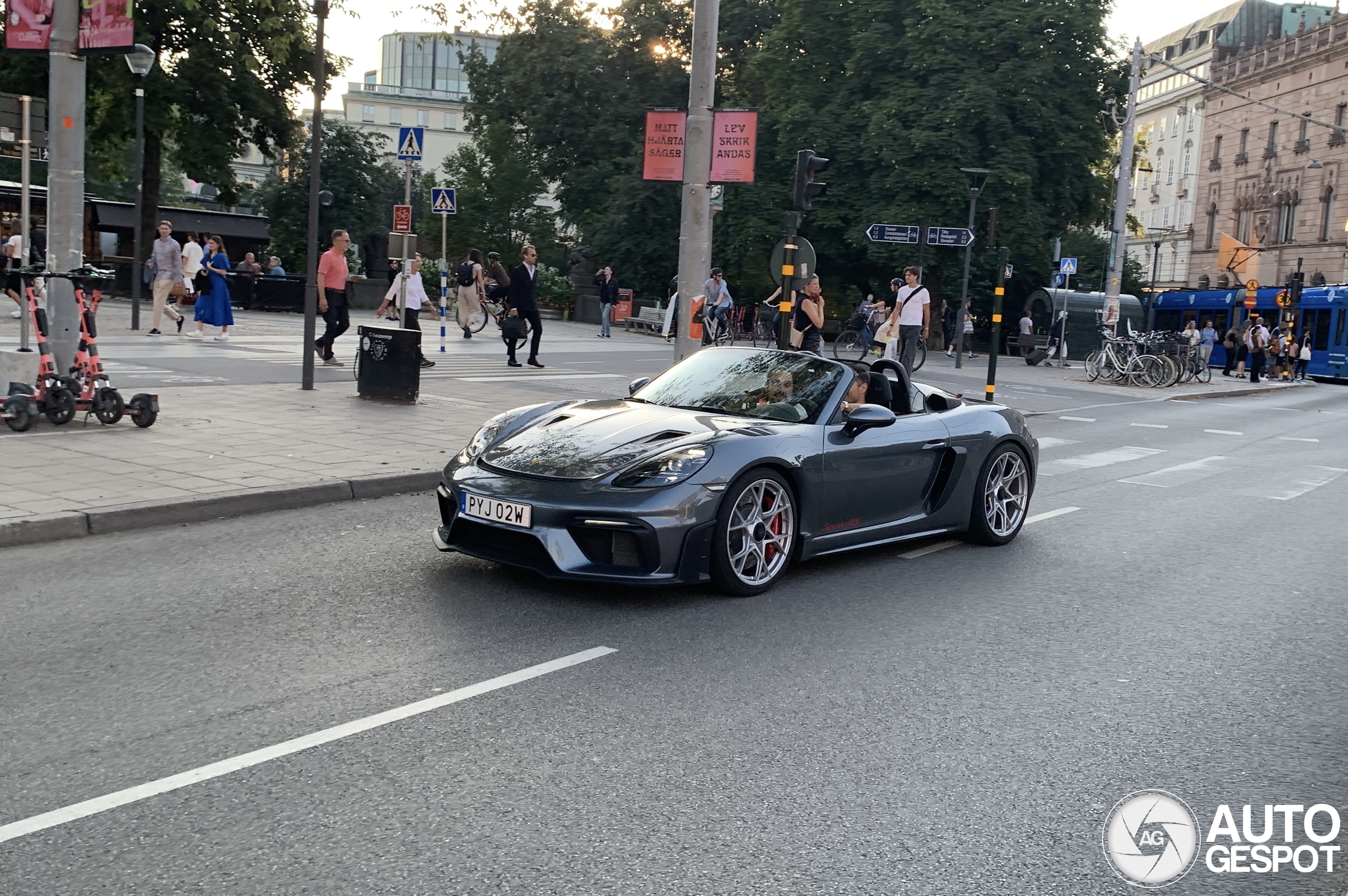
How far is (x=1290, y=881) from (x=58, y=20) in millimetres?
11517

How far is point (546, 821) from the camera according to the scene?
143 inches

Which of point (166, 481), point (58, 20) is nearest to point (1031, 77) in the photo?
point (58, 20)

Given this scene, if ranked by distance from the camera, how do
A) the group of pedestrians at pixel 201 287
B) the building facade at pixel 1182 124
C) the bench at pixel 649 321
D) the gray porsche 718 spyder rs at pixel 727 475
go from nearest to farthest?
the gray porsche 718 spyder rs at pixel 727 475 < the group of pedestrians at pixel 201 287 < the bench at pixel 649 321 < the building facade at pixel 1182 124

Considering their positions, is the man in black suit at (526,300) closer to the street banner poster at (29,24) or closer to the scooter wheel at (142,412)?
the street banner poster at (29,24)

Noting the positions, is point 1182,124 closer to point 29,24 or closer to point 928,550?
point 29,24

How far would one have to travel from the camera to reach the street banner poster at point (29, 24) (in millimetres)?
11383

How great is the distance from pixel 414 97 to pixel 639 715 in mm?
147080

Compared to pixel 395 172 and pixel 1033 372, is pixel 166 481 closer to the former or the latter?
pixel 1033 372

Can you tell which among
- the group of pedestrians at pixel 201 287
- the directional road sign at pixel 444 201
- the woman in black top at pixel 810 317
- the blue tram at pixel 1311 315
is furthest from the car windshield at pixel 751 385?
the blue tram at pixel 1311 315

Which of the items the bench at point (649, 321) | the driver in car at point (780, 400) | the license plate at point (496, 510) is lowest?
the license plate at point (496, 510)

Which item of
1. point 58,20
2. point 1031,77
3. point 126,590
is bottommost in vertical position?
point 126,590

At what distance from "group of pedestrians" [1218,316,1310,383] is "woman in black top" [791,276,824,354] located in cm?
2424

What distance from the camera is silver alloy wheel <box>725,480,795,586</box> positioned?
6426mm

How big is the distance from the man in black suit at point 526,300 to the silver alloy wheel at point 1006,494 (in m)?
12.2
